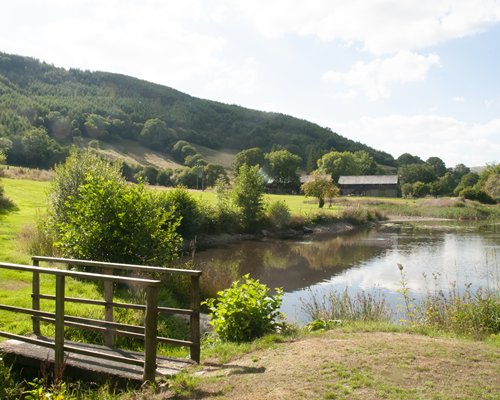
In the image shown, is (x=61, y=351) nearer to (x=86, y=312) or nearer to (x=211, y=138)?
(x=86, y=312)

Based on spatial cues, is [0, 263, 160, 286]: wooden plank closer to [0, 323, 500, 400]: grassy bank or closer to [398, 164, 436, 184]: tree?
[0, 323, 500, 400]: grassy bank

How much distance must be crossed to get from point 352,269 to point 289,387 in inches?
836

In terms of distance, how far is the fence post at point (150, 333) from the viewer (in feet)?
20.2

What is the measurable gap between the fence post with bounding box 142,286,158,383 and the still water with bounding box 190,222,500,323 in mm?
7516

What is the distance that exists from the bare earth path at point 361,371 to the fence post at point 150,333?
71 cm

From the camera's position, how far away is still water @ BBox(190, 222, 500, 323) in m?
19.0

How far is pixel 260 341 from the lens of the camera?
828 centimetres

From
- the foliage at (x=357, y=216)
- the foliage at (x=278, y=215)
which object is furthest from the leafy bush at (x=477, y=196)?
the foliage at (x=278, y=215)

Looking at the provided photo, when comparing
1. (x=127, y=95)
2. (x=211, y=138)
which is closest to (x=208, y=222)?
(x=211, y=138)

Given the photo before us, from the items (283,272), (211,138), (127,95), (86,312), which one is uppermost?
(127,95)

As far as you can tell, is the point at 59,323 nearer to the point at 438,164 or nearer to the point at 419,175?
the point at 419,175

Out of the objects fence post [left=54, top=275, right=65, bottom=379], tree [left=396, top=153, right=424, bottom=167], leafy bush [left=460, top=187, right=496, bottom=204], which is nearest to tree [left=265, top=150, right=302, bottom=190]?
leafy bush [left=460, top=187, right=496, bottom=204]

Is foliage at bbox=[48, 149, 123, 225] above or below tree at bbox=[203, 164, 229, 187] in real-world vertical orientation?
below

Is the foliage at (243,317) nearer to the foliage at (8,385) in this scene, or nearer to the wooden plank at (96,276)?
the wooden plank at (96,276)
